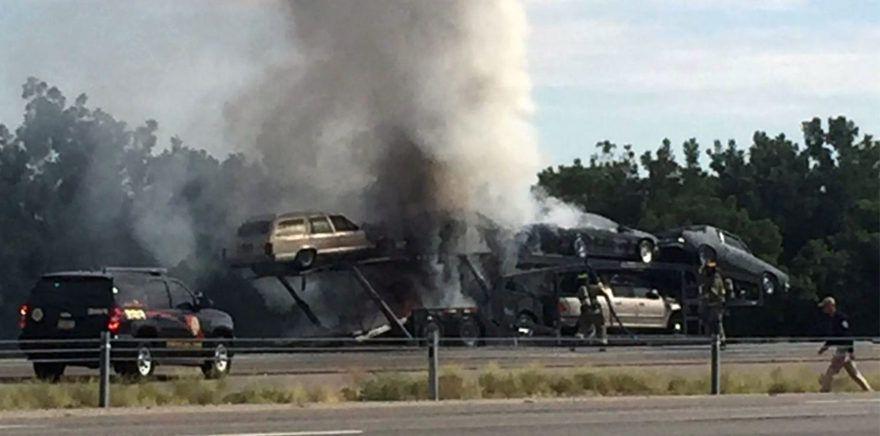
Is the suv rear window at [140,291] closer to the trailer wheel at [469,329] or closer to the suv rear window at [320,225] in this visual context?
the suv rear window at [320,225]

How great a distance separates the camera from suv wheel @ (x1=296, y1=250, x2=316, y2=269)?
134 feet

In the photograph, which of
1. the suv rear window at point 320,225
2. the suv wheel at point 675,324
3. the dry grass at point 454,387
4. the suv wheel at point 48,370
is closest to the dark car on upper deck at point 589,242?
the suv wheel at point 675,324

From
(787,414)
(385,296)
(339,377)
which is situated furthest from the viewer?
(385,296)

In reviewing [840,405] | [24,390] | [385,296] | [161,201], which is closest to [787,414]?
[840,405]

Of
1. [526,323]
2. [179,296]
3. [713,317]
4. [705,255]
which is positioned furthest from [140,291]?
[705,255]

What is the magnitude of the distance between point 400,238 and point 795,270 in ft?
79.7

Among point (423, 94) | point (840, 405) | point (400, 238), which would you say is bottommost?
point (840, 405)

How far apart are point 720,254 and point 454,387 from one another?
2004cm

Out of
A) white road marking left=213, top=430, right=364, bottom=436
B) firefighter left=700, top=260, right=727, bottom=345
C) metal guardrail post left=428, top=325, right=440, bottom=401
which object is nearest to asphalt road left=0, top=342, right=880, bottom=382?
metal guardrail post left=428, top=325, right=440, bottom=401

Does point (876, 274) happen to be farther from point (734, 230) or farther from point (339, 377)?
point (339, 377)

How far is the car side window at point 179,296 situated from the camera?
1148 inches

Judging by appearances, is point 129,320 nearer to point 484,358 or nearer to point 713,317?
point 484,358

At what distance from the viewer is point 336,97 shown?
1822 inches

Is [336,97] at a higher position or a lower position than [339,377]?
higher
